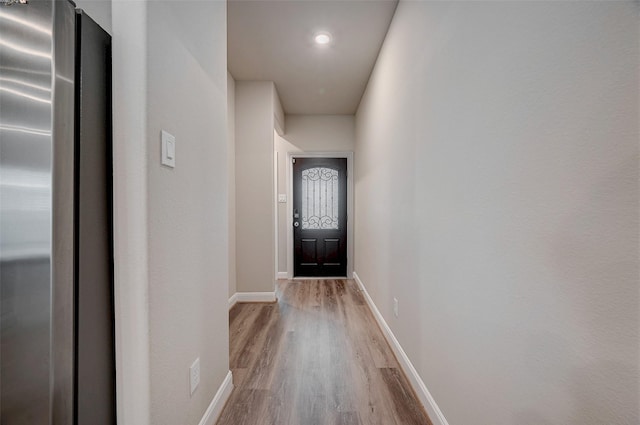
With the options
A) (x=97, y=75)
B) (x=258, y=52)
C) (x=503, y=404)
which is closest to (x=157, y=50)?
(x=97, y=75)

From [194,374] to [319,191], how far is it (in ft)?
11.9

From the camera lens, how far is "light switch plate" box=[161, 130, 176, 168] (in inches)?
41.9

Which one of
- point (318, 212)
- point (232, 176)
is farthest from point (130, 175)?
point (318, 212)

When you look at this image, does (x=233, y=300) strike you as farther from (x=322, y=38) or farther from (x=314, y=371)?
(x=322, y=38)

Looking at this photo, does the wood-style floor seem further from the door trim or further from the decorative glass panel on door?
the decorative glass panel on door

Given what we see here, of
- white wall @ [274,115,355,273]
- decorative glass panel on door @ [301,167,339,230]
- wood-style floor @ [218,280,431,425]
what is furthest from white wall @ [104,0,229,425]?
decorative glass panel on door @ [301,167,339,230]

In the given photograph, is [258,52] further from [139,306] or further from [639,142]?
[639,142]

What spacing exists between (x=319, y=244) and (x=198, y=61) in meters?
3.64

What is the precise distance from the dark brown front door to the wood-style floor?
1425mm

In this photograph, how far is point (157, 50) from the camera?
103cm

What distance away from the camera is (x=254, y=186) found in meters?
3.61

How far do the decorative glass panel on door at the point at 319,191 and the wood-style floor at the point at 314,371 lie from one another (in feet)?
5.60

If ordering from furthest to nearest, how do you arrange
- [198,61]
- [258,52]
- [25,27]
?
[258,52] < [198,61] < [25,27]

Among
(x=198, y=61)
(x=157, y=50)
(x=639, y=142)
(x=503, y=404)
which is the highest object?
(x=198, y=61)
